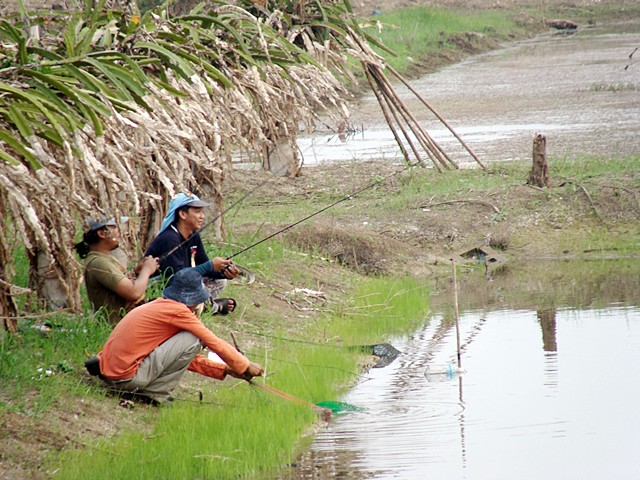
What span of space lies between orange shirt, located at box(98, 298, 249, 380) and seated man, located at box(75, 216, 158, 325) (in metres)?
0.60

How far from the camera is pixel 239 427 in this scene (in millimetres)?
6770

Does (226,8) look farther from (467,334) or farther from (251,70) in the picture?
(467,334)

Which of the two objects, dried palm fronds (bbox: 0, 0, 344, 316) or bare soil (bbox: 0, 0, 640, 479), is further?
bare soil (bbox: 0, 0, 640, 479)

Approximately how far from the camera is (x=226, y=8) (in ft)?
35.2

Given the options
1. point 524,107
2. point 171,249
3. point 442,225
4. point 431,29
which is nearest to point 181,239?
point 171,249

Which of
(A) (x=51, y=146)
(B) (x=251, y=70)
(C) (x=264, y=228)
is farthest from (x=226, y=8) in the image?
(A) (x=51, y=146)

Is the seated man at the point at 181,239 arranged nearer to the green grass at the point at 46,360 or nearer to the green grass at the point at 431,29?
the green grass at the point at 46,360

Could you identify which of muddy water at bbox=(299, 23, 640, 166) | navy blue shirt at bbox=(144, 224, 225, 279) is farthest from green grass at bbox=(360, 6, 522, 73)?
navy blue shirt at bbox=(144, 224, 225, 279)

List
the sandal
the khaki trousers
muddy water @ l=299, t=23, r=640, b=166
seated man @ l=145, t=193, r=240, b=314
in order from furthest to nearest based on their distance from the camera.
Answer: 1. muddy water @ l=299, t=23, r=640, b=166
2. the sandal
3. seated man @ l=145, t=193, r=240, b=314
4. the khaki trousers

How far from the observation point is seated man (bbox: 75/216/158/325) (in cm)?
745

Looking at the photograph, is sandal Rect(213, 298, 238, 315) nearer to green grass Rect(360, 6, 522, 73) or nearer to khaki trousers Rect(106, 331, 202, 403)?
khaki trousers Rect(106, 331, 202, 403)

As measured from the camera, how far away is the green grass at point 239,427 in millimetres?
6164

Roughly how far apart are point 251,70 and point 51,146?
2707mm

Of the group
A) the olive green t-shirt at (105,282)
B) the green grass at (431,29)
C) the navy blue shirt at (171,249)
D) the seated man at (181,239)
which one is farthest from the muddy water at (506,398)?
the green grass at (431,29)
